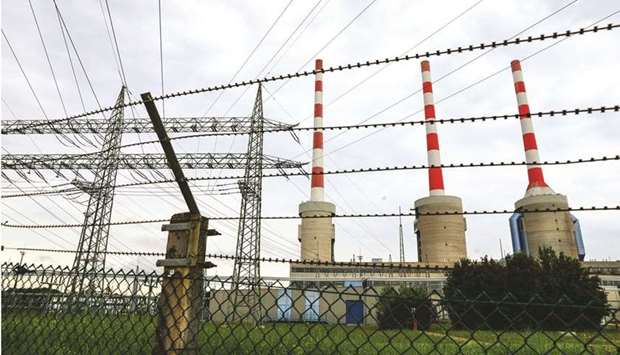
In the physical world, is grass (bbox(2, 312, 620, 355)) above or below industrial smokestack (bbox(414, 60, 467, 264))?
below

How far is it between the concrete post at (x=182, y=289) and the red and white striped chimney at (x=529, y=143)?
34221 mm

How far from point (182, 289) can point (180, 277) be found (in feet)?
0.23

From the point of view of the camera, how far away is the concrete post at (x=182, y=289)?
2.29 metres

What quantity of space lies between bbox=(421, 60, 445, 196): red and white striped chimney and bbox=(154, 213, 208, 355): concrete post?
31284 mm

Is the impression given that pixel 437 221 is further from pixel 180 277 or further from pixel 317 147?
pixel 180 277

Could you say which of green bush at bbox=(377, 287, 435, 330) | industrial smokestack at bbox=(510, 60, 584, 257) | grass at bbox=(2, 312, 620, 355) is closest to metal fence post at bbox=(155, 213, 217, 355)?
grass at bbox=(2, 312, 620, 355)

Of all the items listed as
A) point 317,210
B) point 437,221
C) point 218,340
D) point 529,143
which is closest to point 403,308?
point 218,340

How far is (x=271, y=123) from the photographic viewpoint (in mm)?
24031

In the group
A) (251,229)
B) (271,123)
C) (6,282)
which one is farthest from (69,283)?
(271,123)

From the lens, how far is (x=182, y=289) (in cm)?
231

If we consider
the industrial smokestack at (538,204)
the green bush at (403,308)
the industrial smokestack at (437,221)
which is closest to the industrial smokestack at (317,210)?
the industrial smokestack at (437,221)

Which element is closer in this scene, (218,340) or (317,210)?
(218,340)

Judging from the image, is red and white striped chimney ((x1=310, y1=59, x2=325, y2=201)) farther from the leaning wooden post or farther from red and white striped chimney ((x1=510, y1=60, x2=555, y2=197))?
the leaning wooden post

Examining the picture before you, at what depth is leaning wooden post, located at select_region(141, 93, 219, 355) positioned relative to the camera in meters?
2.29
